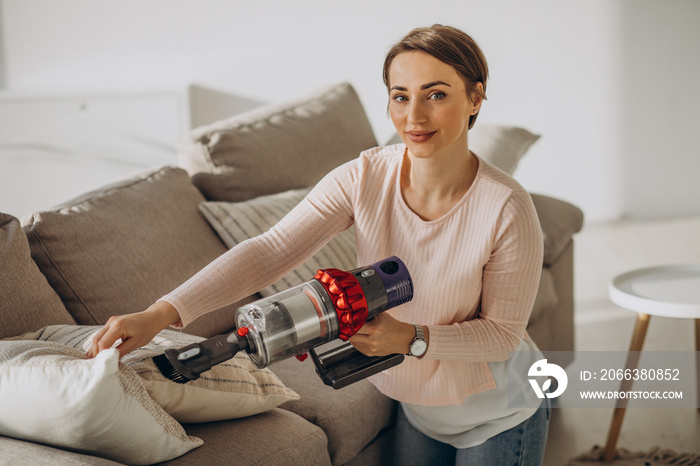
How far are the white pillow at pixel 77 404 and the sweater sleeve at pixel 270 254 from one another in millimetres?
147

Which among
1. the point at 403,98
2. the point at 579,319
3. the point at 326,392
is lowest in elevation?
the point at 579,319

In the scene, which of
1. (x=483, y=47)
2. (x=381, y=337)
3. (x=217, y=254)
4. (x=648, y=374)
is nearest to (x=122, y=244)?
(x=217, y=254)

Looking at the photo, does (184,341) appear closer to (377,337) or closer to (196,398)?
(196,398)

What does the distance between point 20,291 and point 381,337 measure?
2.37 ft

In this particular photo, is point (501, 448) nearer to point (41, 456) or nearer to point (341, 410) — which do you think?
point (341, 410)

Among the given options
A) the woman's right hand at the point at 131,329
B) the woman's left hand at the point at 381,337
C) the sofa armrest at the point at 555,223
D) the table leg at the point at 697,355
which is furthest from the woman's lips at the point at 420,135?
the table leg at the point at 697,355

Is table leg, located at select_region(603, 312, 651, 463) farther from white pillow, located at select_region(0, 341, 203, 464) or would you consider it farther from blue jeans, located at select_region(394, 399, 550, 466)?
white pillow, located at select_region(0, 341, 203, 464)

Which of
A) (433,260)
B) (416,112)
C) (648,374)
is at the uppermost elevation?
(416,112)

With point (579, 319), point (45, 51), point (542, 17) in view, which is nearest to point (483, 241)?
point (579, 319)

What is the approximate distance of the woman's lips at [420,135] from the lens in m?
1.06

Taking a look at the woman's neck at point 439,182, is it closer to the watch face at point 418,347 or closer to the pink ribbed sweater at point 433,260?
the pink ribbed sweater at point 433,260

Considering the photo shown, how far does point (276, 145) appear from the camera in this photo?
204 centimetres

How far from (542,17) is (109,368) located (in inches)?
132

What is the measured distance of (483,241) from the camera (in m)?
1.12
